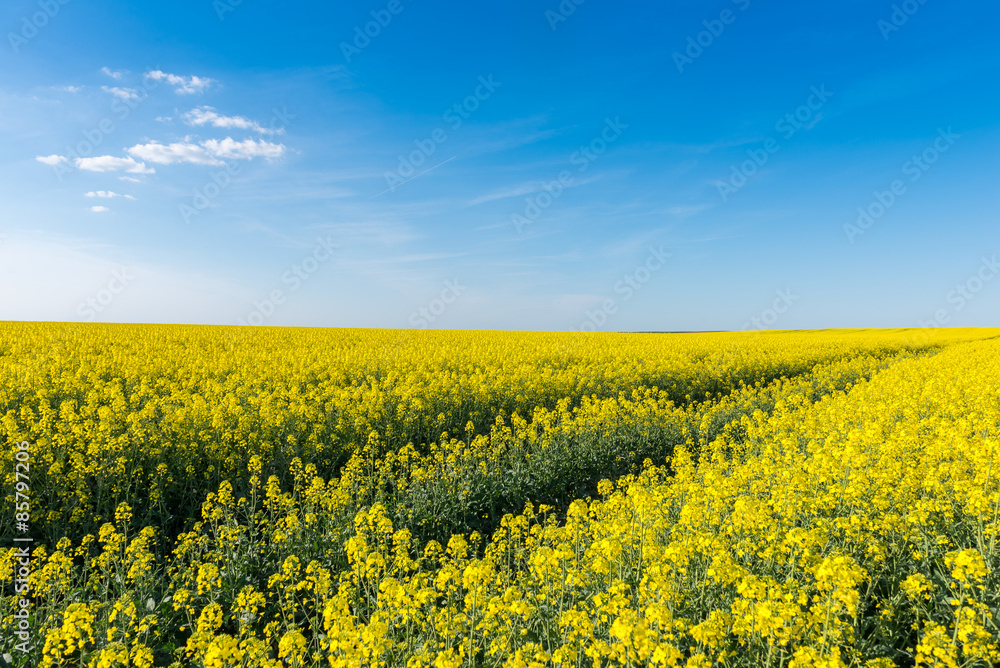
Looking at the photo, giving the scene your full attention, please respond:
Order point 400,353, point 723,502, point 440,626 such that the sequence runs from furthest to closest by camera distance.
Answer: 1. point 400,353
2. point 723,502
3. point 440,626

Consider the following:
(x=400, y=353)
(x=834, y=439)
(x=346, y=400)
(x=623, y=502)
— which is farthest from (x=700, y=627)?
(x=400, y=353)

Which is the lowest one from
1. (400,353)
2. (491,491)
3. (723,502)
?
(491,491)

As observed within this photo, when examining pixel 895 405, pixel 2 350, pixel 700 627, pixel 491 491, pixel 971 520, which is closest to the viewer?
pixel 700 627

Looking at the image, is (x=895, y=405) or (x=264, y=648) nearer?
(x=264, y=648)

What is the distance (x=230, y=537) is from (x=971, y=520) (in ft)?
26.4

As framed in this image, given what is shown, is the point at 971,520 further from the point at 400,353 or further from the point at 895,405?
the point at 400,353

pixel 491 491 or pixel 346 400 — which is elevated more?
pixel 346 400

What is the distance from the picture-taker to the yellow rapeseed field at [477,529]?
328 cm

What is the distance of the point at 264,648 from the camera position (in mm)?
3135

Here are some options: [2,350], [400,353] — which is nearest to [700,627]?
[400,353]

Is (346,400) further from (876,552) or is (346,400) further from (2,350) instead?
(2,350)

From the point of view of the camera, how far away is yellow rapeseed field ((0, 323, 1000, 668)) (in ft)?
10.7

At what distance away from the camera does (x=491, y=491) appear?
305 inches

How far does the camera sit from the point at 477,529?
7.12 metres
